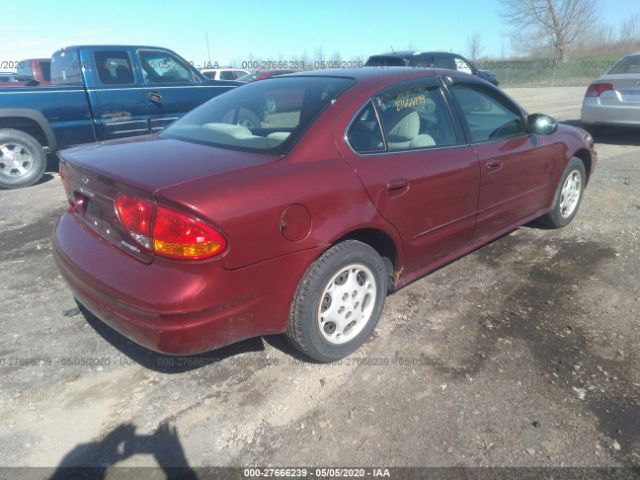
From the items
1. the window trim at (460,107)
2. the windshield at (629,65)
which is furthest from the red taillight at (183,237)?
the windshield at (629,65)

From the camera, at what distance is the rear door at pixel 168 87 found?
7.58 meters

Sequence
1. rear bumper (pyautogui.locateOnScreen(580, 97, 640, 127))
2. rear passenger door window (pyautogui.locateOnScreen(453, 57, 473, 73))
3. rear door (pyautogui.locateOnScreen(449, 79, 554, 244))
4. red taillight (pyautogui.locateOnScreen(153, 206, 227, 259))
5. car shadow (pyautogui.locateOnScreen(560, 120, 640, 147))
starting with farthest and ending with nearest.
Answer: rear passenger door window (pyautogui.locateOnScreen(453, 57, 473, 73)), car shadow (pyautogui.locateOnScreen(560, 120, 640, 147)), rear bumper (pyautogui.locateOnScreen(580, 97, 640, 127)), rear door (pyautogui.locateOnScreen(449, 79, 554, 244)), red taillight (pyautogui.locateOnScreen(153, 206, 227, 259))

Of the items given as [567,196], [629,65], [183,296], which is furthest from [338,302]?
[629,65]

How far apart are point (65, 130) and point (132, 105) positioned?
1036 millimetres

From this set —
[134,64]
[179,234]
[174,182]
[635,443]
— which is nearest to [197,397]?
[179,234]

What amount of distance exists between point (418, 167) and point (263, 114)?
1.06 m

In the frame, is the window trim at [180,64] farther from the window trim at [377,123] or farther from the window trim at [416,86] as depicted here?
the window trim at [377,123]

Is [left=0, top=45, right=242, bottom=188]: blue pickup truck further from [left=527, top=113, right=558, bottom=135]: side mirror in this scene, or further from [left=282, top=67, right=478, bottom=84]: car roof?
[left=527, top=113, right=558, bottom=135]: side mirror

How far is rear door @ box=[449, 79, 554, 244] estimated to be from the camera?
3432 millimetres

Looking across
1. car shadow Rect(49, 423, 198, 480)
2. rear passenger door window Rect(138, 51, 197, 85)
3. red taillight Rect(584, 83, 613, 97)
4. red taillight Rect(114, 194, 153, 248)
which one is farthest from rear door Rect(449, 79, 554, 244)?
rear passenger door window Rect(138, 51, 197, 85)

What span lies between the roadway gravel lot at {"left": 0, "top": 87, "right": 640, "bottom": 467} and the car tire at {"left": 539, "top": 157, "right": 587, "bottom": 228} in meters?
0.86

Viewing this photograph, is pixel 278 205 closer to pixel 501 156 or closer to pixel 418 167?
pixel 418 167

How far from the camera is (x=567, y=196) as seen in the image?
466 centimetres

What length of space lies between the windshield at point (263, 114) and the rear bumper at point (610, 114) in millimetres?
7156
